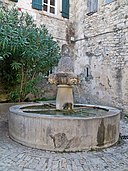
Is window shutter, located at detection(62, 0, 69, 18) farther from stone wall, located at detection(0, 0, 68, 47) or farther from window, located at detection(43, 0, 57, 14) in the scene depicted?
window, located at detection(43, 0, 57, 14)

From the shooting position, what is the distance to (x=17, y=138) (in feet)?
13.3

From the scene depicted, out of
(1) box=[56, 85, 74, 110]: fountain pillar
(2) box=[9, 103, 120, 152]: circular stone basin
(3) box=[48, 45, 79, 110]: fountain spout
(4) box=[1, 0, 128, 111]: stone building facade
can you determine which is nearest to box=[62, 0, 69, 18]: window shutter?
(4) box=[1, 0, 128, 111]: stone building facade

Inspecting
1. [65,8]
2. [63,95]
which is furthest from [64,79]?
[65,8]

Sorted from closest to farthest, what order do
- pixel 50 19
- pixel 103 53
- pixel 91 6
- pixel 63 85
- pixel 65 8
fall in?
pixel 63 85, pixel 103 53, pixel 91 6, pixel 50 19, pixel 65 8

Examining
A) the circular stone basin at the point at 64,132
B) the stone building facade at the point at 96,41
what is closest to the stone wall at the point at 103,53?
the stone building facade at the point at 96,41

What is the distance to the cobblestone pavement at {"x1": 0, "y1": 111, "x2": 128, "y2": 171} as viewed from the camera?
9.72 feet

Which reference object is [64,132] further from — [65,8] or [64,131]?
[65,8]

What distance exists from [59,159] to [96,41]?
6.58 meters

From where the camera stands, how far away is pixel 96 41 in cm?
892

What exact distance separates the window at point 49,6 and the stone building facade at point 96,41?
0.19 metres

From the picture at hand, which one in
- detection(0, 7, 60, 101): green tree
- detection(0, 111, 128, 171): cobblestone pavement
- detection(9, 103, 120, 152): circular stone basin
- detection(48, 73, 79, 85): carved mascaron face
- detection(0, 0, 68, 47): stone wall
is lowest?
detection(0, 111, 128, 171): cobblestone pavement

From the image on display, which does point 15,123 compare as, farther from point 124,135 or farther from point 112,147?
point 124,135

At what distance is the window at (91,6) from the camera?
29.5 ft

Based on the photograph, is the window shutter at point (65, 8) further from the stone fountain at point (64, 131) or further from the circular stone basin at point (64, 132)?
the circular stone basin at point (64, 132)
